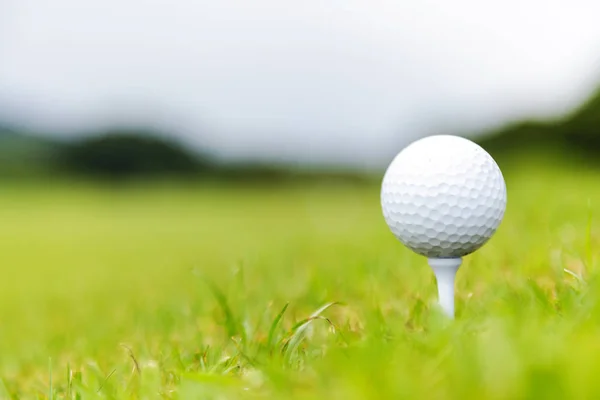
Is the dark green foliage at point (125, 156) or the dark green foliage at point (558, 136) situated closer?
the dark green foliage at point (558, 136)

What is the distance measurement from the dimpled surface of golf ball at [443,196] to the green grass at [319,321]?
0.25m

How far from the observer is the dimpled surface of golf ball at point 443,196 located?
93.2 inches

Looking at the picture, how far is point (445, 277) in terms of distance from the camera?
233 cm

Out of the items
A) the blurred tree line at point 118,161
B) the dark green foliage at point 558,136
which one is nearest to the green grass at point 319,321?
the dark green foliage at point 558,136

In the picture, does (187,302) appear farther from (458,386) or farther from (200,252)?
(200,252)

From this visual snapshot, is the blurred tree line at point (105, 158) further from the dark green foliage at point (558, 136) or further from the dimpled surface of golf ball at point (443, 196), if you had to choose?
the dimpled surface of golf ball at point (443, 196)

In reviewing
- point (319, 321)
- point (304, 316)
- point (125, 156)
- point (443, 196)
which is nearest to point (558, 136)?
point (304, 316)

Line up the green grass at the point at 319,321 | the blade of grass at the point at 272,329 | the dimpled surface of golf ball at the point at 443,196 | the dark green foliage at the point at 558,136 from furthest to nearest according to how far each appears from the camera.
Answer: the dark green foliage at the point at 558,136, the dimpled surface of golf ball at the point at 443,196, the blade of grass at the point at 272,329, the green grass at the point at 319,321

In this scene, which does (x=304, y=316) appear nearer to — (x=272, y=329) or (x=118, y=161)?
(x=272, y=329)

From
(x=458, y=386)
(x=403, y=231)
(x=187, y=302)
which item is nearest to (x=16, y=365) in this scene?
(x=187, y=302)

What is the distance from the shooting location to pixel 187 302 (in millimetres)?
3941

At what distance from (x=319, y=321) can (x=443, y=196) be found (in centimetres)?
70

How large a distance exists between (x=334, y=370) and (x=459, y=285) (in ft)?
5.49

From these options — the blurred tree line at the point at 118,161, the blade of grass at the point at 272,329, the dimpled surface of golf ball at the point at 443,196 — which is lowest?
the blurred tree line at the point at 118,161
